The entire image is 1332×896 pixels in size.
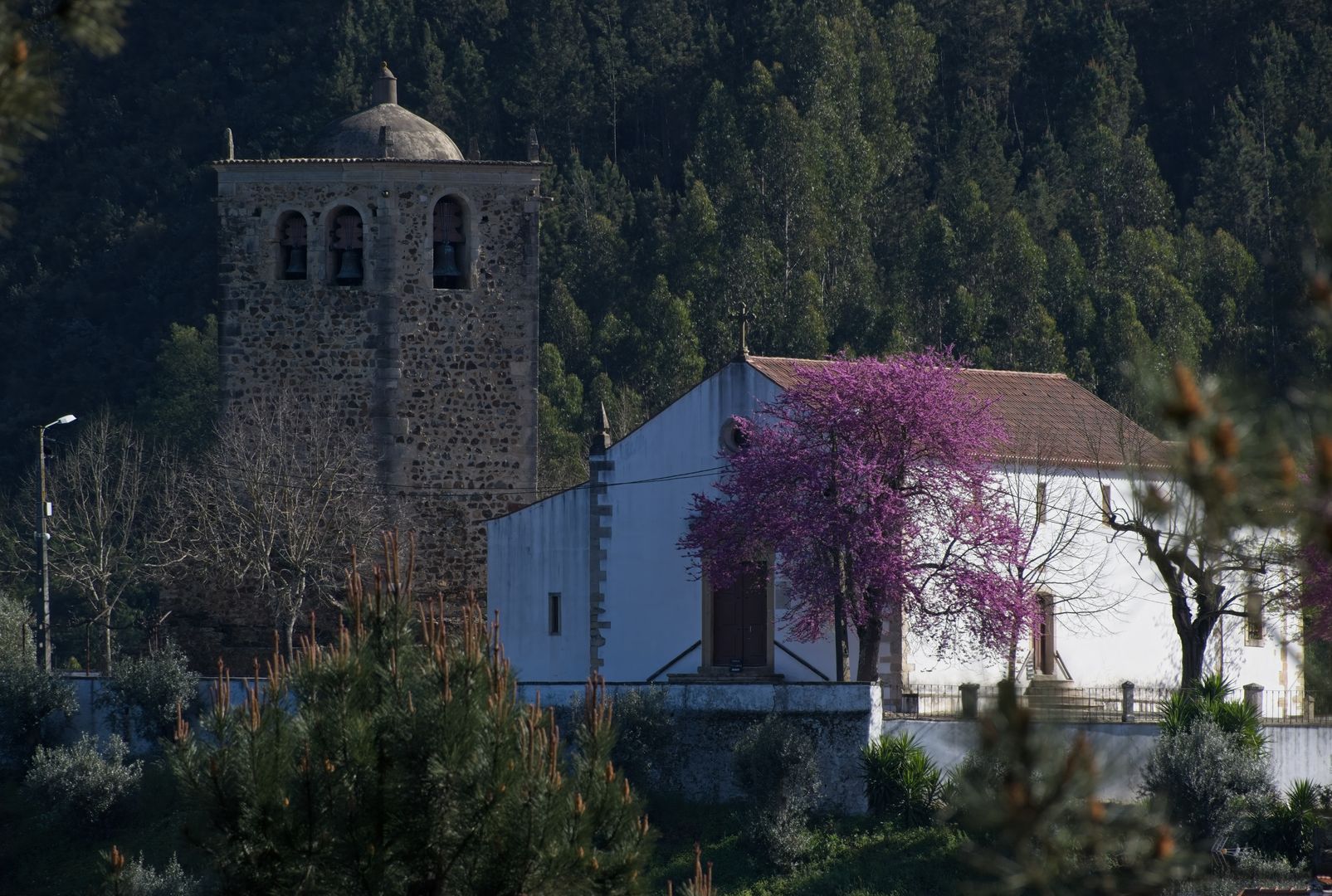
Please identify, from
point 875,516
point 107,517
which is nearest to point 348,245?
point 107,517

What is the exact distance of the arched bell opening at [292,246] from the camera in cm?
3819

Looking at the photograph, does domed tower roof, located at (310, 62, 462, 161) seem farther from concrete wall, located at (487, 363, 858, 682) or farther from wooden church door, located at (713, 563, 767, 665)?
wooden church door, located at (713, 563, 767, 665)

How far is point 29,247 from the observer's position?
69.1 meters

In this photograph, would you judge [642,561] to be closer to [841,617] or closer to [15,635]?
[841,617]

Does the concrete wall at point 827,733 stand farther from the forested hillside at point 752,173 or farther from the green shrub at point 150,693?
the forested hillside at point 752,173

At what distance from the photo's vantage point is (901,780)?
94.9 ft

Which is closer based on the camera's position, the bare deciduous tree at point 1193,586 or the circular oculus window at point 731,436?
the bare deciduous tree at point 1193,586

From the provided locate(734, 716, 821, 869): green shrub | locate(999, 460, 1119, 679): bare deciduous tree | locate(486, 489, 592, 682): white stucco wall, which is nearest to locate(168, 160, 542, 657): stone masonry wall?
locate(486, 489, 592, 682): white stucco wall

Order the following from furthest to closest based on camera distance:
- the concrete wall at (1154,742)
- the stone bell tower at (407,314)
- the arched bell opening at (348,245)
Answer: the arched bell opening at (348,245)
the stone bell tower at (407,314)
the concrete wall at (1154,742)

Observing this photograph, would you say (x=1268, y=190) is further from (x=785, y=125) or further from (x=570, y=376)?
(x=570, y=376)

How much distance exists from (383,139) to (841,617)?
13.2 meters

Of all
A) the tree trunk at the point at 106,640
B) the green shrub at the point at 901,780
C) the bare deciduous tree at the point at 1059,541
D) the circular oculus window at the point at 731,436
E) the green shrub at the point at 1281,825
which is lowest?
the green shrub at the point at 1281,825

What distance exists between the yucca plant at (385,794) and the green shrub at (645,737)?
14.9 m

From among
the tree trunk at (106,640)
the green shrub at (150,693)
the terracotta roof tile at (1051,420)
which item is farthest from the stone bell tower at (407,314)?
the terracotta roof tile at (1051,420)
